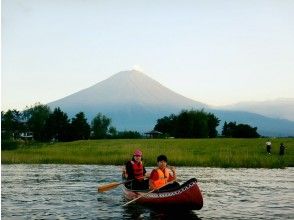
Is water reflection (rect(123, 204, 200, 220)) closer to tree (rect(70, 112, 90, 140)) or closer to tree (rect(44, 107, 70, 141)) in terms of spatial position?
tree (rect(70, 112, 90, 140))

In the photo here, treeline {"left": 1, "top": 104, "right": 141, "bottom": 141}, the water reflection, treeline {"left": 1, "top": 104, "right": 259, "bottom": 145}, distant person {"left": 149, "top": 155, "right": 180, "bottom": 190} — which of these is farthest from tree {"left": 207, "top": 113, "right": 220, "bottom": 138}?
the water reflection

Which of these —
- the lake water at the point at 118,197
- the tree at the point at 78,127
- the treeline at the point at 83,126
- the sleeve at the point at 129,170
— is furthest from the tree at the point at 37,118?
the sleeve at the point at 129,170

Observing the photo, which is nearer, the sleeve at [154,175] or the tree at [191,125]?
the sleeve at [154,175]

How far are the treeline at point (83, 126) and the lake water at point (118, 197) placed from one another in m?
84.2

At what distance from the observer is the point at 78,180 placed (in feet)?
101

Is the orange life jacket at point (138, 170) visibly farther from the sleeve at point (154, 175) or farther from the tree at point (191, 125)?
the tree at point (191, 125)

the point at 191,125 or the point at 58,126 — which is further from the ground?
the point at 191,125

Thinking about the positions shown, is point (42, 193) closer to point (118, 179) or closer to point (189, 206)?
point (118, 179)

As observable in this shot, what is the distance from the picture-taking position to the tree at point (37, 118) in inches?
5568

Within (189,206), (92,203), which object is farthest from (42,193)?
(189,206)

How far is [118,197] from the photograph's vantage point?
24.1 meters

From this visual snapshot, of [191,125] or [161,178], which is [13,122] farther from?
[161,178]

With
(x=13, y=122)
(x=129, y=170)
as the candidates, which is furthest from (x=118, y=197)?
(x=13, y=122)

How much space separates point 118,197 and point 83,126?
10334cm
